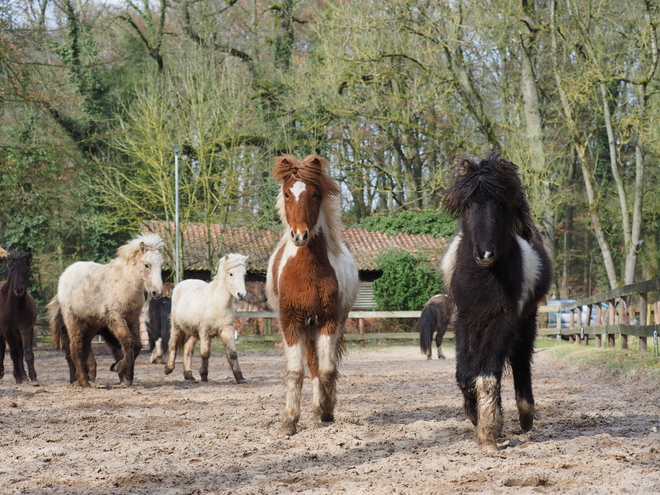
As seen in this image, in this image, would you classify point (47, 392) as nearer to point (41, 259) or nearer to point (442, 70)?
point (442, 70)

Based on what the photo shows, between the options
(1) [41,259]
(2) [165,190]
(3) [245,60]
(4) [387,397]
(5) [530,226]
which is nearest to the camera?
(5) [530,226]

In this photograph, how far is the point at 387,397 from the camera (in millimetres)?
9539

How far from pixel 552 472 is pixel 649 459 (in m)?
0.69

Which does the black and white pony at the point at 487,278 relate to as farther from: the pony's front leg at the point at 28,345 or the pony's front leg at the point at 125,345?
the pony's front leg at the point at 28,345

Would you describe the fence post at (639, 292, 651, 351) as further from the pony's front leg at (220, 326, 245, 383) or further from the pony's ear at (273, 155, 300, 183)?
the pony's ear at (273, 155, 300, 183)

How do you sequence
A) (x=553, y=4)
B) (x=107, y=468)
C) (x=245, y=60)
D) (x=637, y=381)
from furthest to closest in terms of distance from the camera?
1. (x=245, y=60)
2. (x=553, y=4)
3. (x=637, y=381)
4. (x=107, y=468)

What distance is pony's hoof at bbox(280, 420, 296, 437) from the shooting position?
6.43 meters

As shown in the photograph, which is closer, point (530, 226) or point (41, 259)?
point (530, 226)

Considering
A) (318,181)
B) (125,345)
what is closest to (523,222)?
(318,181)

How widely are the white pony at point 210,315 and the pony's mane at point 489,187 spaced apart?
692cm

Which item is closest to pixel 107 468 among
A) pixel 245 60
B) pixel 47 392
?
pixel 47 392

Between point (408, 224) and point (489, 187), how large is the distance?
3064cm

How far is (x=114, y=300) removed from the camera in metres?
11.1

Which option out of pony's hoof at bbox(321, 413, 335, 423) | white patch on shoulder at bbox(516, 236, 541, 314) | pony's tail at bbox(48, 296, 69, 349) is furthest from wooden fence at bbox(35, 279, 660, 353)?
pony's hoof at bbox(321, 413, 335, 423)
